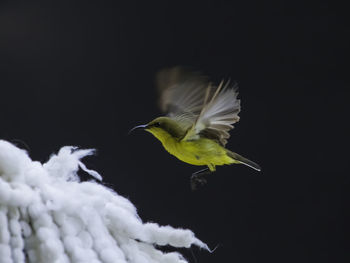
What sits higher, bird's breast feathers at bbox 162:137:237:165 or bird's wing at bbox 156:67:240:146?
bird's wing at bbox 156:67:240:146

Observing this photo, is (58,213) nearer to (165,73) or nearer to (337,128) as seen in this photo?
(165,73)

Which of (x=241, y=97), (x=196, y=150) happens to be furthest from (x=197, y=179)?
(x=241, y=97)

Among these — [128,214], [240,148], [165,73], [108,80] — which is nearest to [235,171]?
[240,148]

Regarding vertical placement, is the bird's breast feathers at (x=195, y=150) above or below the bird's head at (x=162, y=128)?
below

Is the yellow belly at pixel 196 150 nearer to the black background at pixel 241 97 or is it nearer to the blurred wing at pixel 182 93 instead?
the blurred wing at pixel 182 93

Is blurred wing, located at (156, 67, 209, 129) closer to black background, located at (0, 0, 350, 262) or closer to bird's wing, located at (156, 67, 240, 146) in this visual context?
bird's wing, located at (156, 67, 240, 146)

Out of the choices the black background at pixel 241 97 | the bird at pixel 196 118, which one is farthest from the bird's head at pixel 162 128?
the black background at pixel 241 97

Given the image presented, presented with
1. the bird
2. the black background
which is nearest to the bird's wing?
the bird

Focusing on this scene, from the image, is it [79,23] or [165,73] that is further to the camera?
[79,23]
